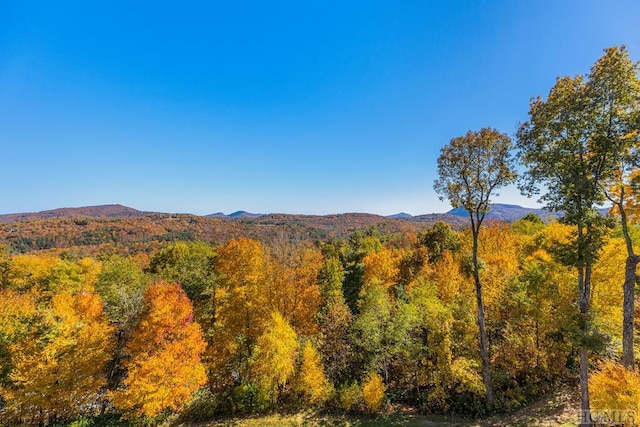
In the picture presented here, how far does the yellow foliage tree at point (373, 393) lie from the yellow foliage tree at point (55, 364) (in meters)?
19.1

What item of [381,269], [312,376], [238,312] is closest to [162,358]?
[238,312]

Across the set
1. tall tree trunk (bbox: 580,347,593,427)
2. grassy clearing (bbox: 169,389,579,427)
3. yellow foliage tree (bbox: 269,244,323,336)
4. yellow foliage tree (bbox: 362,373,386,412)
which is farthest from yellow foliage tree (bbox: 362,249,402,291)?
tall tree trunk (bbox: 580,347,593,427)

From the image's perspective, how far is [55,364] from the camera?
1898 centimetres

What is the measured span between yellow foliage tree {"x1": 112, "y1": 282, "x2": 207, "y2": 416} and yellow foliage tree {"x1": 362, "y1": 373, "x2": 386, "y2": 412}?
11.3 metres

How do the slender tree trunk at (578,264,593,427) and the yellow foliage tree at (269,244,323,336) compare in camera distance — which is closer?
the slender tree trunk at (578,264,593,427)

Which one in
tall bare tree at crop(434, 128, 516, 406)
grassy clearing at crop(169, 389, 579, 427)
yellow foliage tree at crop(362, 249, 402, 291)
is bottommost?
grassy clearing at crop(169, 389, 579, 427)

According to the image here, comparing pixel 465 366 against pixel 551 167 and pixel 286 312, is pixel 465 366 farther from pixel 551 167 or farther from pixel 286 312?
pixel 286 312

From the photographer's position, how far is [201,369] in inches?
762

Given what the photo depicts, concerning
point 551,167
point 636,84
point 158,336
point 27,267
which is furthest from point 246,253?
point 27,267

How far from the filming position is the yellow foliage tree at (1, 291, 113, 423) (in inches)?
732

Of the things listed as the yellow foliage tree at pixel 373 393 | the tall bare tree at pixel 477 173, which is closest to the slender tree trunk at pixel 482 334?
the tall bare tree at pixel 477 173

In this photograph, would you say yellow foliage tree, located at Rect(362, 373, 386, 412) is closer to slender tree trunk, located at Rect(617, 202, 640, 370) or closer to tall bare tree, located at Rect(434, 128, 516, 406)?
tall bare tree, located at Rect(434, 128, 516, 406)

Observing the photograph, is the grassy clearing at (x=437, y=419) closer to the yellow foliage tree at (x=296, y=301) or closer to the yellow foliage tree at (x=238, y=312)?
the yellow foliage tree at (x=238, y=312)

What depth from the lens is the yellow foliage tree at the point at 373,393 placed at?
18.7 metres
